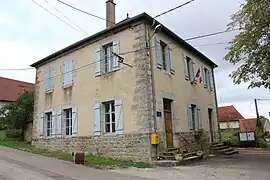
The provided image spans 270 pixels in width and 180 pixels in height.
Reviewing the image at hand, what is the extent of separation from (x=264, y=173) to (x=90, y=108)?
815 centimetres

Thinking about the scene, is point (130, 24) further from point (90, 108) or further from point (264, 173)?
point (264, 173)

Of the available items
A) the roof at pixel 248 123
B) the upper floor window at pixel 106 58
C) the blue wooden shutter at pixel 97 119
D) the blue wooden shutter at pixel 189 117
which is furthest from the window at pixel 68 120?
the roof at pixel 248 123

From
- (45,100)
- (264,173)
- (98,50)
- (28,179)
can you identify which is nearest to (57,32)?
(98,50)

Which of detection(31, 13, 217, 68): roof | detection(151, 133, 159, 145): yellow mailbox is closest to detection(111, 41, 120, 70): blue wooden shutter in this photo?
detection(31, 13, 217, 68): roof

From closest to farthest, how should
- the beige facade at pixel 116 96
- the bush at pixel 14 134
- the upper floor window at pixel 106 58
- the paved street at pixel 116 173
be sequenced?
1. the paved street at pixel 116 173
2. the beige facade at pixel 116 96
3. the upper floor window at pixel 106 58
4. the bush at pixel 14 134

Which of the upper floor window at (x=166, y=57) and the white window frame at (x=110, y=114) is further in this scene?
the upper floor window at (x=166, y=57)

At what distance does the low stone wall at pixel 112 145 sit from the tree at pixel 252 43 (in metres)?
4.85

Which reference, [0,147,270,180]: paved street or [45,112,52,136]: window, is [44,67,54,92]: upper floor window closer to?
[45,112,52,136]: window

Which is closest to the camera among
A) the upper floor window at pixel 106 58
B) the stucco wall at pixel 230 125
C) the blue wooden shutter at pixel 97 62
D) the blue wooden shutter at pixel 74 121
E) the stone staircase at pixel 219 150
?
the upper floor window at pixel 106 58

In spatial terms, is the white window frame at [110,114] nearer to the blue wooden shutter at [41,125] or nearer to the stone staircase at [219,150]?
the blue wooden shutter at [41,125]

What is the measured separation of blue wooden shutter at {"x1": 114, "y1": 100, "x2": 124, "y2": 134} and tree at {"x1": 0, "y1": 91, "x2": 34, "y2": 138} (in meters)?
10.2

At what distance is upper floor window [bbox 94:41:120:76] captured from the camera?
13.2m

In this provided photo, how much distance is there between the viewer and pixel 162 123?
12023 mm

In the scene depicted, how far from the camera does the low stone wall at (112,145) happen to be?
11297 millimetres
